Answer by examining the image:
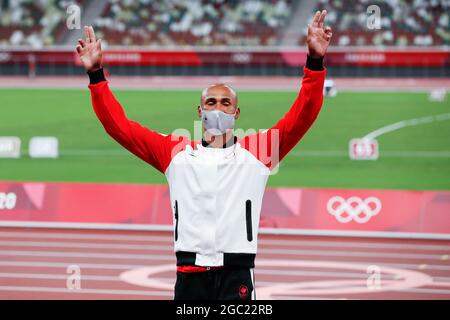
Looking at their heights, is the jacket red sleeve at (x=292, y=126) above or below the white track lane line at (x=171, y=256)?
above

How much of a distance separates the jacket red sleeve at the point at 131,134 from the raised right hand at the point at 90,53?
10 cm

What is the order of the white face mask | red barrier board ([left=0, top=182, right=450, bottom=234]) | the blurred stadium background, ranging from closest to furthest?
1. the white face mask
2. the blurred stadium background
3. red barrier board ([left=0, top=182, right=450, bottom=234])

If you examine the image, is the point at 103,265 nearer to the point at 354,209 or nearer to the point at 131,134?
the point at 354,209

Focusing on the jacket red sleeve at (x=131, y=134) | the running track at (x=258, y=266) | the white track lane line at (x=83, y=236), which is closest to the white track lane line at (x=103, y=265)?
the running track at (x=258, y=266)

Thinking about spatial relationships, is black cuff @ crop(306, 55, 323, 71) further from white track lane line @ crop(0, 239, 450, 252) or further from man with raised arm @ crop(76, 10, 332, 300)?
white track lane line @ crop(0, 239, 450, 252)

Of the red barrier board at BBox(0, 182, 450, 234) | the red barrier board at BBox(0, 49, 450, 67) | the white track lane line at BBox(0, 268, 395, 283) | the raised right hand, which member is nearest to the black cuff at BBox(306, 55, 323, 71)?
the raised right hand

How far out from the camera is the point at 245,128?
20109mm

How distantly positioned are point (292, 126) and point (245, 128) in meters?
15.8

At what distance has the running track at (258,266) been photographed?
8.34m

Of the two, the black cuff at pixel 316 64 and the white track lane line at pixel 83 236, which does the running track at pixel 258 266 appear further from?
the black cuff at pixel 316 64

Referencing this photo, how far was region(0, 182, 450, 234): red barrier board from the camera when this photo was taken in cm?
1070

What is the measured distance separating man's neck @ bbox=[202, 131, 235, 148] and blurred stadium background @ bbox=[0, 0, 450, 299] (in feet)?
6.51

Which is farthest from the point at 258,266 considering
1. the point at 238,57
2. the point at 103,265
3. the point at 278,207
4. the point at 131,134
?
the point at 238,57

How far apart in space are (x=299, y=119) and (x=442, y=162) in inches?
492
